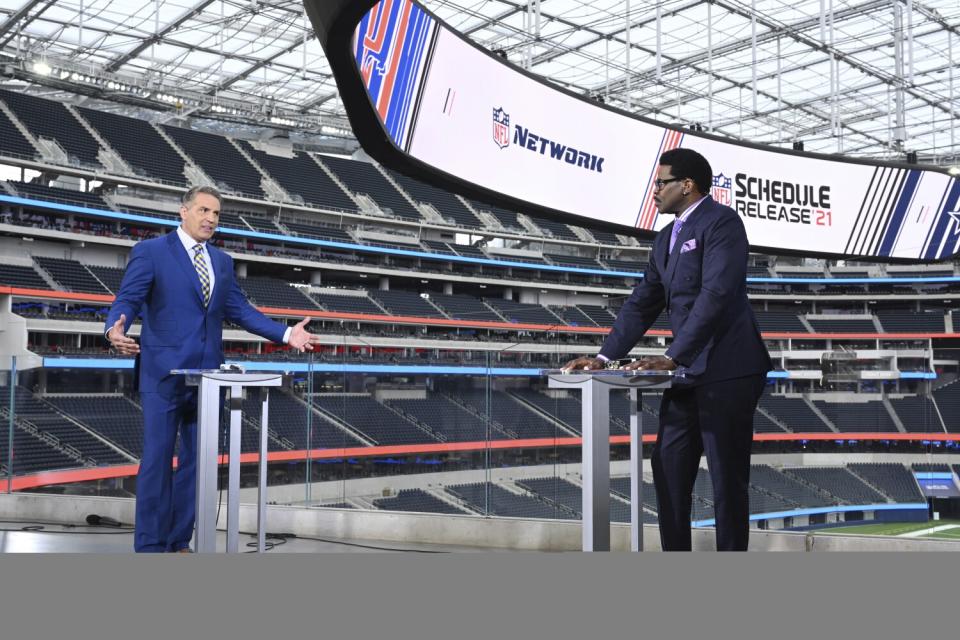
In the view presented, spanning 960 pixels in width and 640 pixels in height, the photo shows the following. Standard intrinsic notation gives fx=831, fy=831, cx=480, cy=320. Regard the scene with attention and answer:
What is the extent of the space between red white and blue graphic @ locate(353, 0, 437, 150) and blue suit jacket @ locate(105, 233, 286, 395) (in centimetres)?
92

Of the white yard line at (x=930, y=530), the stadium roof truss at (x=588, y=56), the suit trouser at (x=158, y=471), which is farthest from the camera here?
the stadium roof truss at (x=588, y=56)

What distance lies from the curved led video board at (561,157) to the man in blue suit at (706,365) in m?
1.20

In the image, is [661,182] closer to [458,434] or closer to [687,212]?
[687,212]

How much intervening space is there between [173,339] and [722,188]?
11.9 feet

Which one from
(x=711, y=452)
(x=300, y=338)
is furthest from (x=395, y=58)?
(x=711, y=452)

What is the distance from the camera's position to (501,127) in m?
4.27

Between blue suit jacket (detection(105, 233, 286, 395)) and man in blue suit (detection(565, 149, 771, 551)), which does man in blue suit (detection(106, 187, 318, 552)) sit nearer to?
blue suit jacket (detection(105, 233, 286, 395))

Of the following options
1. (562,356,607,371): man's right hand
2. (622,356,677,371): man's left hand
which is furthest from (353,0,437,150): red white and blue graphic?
(622,356,677,371): man's left hand

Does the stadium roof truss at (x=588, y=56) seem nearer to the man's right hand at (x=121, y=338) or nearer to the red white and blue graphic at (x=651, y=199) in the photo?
the red white and blue graphic at (x=651, y=199)

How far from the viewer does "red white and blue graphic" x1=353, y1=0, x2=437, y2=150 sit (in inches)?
129

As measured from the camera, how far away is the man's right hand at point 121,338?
→ 2750 mm

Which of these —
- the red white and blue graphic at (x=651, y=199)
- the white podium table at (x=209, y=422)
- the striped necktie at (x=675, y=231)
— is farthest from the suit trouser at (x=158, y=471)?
the red white and blue graphic at (x=651, y=199)

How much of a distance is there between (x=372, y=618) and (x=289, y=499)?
11.3 feet

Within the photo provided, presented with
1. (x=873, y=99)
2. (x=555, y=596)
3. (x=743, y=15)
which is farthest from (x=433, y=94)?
(x=873, y=99)
